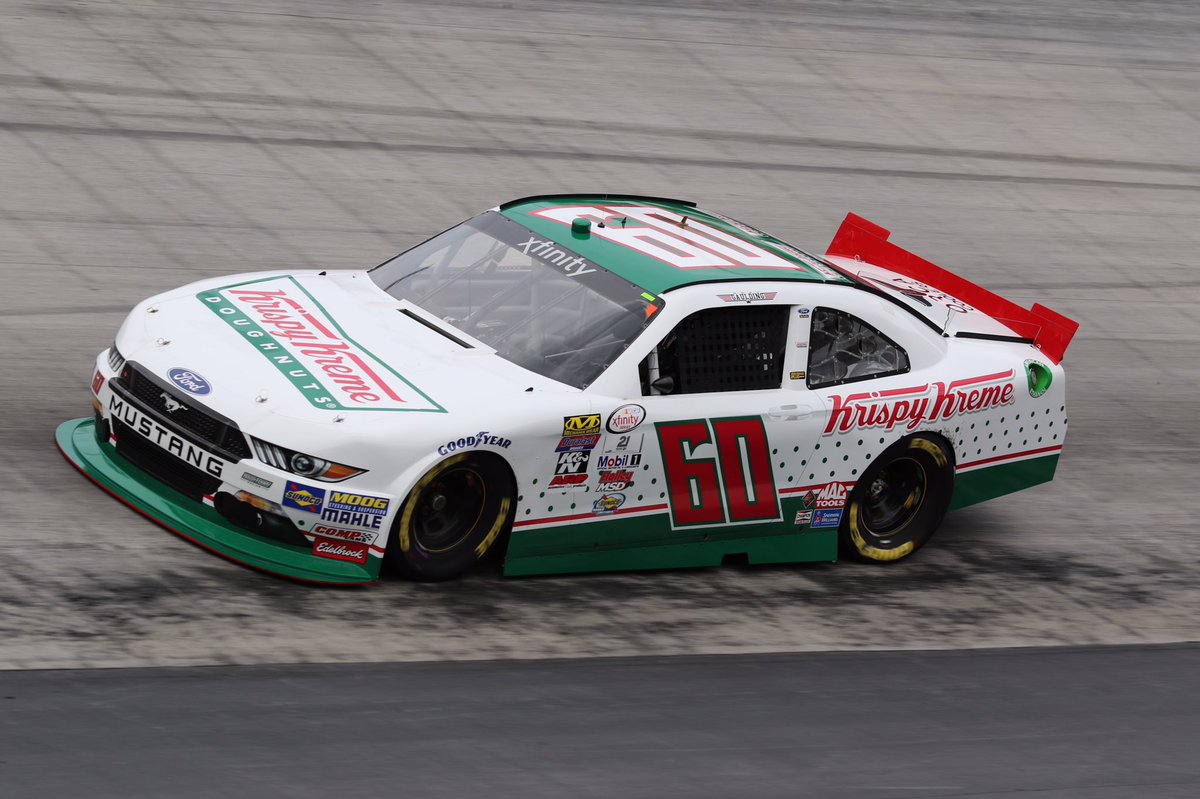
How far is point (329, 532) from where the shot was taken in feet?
19.5

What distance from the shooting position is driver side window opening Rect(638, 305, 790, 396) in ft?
21.9

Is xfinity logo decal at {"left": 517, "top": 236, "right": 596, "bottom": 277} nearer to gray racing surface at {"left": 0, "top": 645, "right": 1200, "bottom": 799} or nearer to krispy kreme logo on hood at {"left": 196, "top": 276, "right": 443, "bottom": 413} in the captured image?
krispy kreme logo on hood at {"left": 196, "top": 276, "right": 443, "bottom": 413}

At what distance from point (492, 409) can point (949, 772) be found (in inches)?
88.3

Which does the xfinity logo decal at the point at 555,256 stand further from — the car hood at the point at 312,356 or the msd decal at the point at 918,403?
the msd decal at the point at 918,403

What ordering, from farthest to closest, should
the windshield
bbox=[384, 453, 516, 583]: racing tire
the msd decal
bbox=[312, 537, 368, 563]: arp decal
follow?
the msd decal, the windshield, bbox=[384, 453, 516, 583]: racing tire, bbox=[312, 537, 368, 563]: arp decal

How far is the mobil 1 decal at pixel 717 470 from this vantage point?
6691mm

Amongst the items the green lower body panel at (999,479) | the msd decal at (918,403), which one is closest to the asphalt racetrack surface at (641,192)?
the green lower body panel at (999,479)

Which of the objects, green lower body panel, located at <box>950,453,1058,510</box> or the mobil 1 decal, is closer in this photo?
the mobil 1 decal

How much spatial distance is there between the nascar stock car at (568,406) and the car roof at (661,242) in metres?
0.02

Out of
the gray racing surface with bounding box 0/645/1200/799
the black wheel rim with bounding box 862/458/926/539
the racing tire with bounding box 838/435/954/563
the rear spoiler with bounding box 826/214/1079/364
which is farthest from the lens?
the rear spoiler with bounding box 826/214/1079/364

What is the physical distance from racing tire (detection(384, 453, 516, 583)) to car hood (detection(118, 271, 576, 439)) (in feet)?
0.88

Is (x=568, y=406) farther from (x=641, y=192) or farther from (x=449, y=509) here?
(x=641, y=192)

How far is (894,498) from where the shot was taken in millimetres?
7707

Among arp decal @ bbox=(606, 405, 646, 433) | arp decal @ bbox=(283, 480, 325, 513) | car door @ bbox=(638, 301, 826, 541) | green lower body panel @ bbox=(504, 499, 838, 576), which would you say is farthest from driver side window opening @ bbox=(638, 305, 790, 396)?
arp decal @ bbox=(283, 480, 325, 513)
